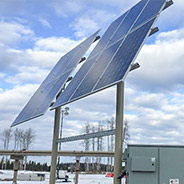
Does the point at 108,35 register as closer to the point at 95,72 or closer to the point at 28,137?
the point at 95,72

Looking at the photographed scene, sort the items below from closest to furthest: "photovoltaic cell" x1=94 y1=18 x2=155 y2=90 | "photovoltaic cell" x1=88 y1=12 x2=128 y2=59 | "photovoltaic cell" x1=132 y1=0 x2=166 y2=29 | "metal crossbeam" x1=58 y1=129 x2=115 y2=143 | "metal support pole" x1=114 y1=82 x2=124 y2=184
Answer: "photovoltaic cell" x1=94 y1=18 x2=155 y2=90, "metal support pole" x1=114 y1=82 x2=124 y2=184, "photovoltaic cell" x1=132 y1=0 x2=166 y2=29, "metal crossbeam" x1=58 y1=129 x2=115 y2=143, "photovoltaic cell" x1=88 y1=12 x2=128 y2=59

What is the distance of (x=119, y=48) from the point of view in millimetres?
8758

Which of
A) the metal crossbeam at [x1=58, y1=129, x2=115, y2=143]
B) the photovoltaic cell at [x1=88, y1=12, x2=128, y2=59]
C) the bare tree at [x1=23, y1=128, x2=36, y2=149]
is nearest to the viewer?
the metal crossbeam at [x1=58, y1=129, x2=115, y2=143]

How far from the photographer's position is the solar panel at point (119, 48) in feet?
24.2


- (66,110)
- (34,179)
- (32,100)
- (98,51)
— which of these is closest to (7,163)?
(34,179)

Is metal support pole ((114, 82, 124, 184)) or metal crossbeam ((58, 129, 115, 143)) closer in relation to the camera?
metal support pole ((114, 82, 124, 184))

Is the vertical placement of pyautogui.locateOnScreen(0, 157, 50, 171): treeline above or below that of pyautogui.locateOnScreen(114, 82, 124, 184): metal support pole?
below

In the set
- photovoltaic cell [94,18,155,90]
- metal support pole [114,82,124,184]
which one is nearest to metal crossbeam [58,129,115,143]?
metal support pole [114,82,124,184]

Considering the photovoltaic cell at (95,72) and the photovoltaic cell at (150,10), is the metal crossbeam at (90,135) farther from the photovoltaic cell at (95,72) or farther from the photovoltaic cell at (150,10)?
the photovoltaic cell at (150,10)

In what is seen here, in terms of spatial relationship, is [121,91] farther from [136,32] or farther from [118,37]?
[118,37]

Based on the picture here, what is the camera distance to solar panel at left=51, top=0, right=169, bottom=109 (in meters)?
7.38

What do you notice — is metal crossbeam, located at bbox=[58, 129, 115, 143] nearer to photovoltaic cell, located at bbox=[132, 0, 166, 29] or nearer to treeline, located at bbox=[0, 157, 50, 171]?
photovoltaic cell, located at bbox=[132, 0, 166, 29]

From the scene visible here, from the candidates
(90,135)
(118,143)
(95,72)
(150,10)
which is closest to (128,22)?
(150,10)

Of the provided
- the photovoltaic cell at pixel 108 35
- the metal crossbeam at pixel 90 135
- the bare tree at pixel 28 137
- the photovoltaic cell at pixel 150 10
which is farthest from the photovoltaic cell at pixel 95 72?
the bare tree at pixel 28 137
